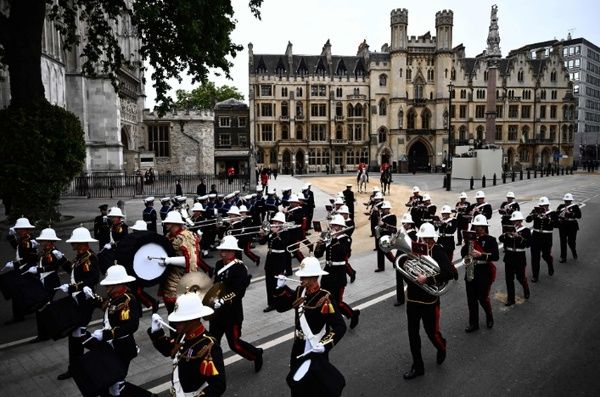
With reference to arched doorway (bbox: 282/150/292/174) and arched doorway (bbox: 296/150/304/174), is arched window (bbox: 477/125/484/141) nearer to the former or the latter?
arched doorway (bbox: 296/150/304/174)

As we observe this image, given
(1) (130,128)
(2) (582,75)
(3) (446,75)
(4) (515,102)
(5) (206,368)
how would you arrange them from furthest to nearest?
A: 1. (2) (582,75)
2. (4) (515,102)
3. (3) (446,75)
4. (1) (130,128)
5. (5) (206,368)

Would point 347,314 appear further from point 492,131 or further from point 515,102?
point 515,102

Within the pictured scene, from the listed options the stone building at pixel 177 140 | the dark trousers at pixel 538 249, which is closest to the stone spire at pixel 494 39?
the stone building at pixel 177 140

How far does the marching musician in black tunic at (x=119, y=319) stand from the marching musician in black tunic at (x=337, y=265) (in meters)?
3.82

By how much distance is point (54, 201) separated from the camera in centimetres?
1625

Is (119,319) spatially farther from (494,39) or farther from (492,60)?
(494,39)

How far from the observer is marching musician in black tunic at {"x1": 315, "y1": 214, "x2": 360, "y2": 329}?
8.36 meters

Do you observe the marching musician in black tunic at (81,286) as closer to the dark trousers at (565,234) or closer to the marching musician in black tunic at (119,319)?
the marching musician in black tunic at (119,319)

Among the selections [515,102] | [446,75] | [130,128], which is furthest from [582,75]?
[130,128]

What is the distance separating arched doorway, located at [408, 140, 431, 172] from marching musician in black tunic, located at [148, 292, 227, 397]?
2706 inches

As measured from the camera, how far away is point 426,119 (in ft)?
230

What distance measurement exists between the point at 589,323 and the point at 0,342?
1088 cm

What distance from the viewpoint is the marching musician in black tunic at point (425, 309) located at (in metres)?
6.71

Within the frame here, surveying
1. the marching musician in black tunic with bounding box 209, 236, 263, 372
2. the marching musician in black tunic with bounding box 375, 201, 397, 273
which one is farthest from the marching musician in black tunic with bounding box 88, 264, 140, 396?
the marching musician in black tunic with bounding box 375, 201, 397, 273
